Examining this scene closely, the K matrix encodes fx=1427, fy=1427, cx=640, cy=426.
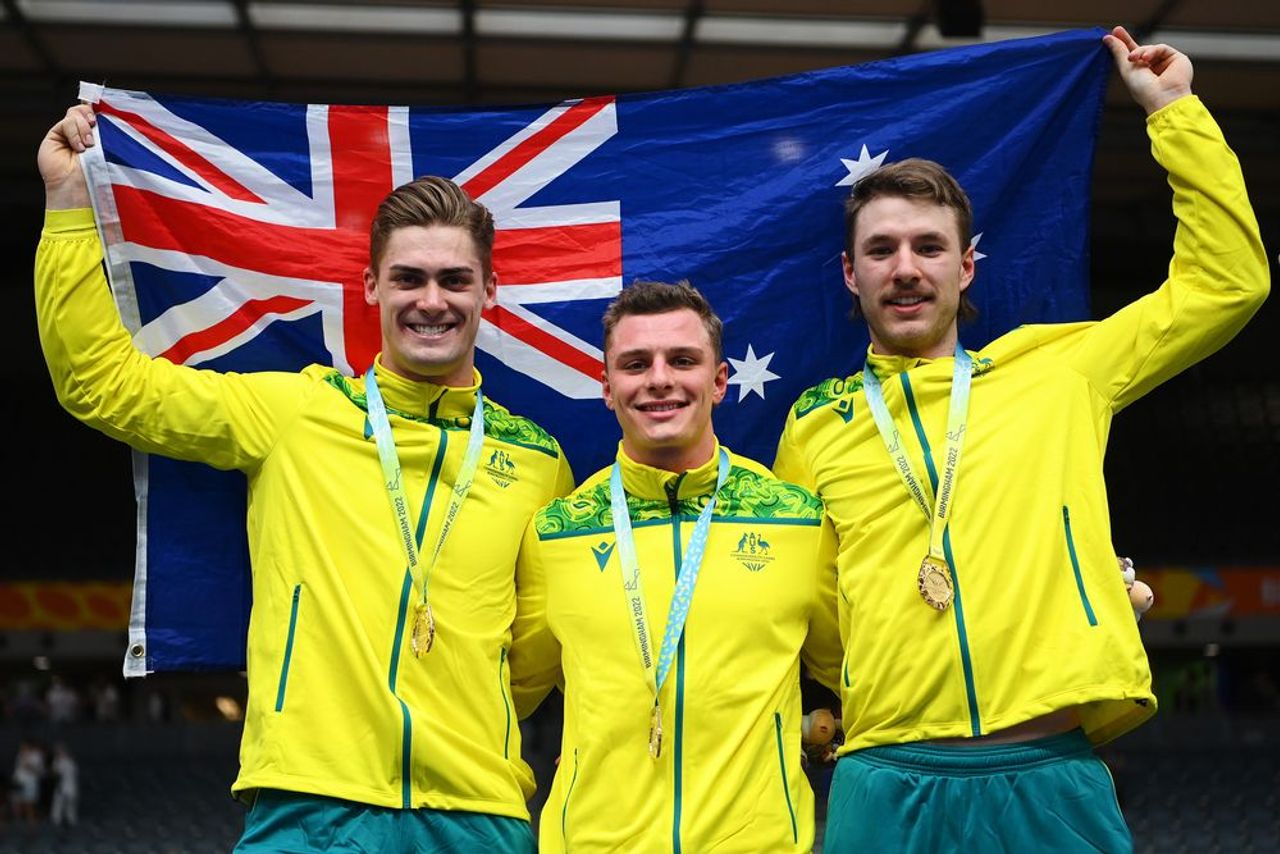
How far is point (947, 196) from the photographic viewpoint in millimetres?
3424

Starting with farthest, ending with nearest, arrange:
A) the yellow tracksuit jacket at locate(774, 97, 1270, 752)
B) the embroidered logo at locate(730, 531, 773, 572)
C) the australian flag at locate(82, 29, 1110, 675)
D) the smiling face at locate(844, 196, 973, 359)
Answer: the australian flag at locate(82, 29, 1110, 675), the smiling face at locate(844, 196, 973, 359), the embroidered logo at locate(730, 531, 773, 572), the yellow tracksuit jacket at locate(774, 97, 1270, 752)

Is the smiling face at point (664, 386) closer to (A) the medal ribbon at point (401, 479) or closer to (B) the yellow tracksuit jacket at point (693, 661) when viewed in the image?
(B) the yellow tracksuit jacket at point (693, 661)

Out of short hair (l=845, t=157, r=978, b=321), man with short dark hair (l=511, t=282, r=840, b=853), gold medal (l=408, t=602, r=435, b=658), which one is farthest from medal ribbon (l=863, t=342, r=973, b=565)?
gold medal (l=408, t=602, r=435, b=658)

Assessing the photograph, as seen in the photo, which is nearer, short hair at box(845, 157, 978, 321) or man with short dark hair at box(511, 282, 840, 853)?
man with short dark hair at box(511, 282, 840, 853)

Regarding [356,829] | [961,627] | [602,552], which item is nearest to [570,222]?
[602,552]

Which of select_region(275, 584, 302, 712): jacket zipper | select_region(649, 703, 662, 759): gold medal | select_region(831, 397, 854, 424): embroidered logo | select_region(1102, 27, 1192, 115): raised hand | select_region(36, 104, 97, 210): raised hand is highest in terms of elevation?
select_region(1102, 27, 1192, 115): raised hand

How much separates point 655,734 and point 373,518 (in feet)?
2.84

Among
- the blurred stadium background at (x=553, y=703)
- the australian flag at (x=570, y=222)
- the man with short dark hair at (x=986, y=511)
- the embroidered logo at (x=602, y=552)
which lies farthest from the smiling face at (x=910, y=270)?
the blurred stadium background at (x=553, y=703)

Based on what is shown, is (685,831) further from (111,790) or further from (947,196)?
(111,790)

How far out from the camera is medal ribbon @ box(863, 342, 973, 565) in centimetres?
313

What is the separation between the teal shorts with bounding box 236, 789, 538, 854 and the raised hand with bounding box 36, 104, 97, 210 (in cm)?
152

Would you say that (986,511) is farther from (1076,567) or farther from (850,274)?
(850,274)

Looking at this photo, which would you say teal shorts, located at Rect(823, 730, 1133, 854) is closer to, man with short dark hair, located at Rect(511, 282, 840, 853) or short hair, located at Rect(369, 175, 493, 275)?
man with short dark hair, located at Rect(511, 282, 840, 853)

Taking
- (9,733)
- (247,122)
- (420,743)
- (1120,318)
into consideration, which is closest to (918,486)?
(1120,318)
